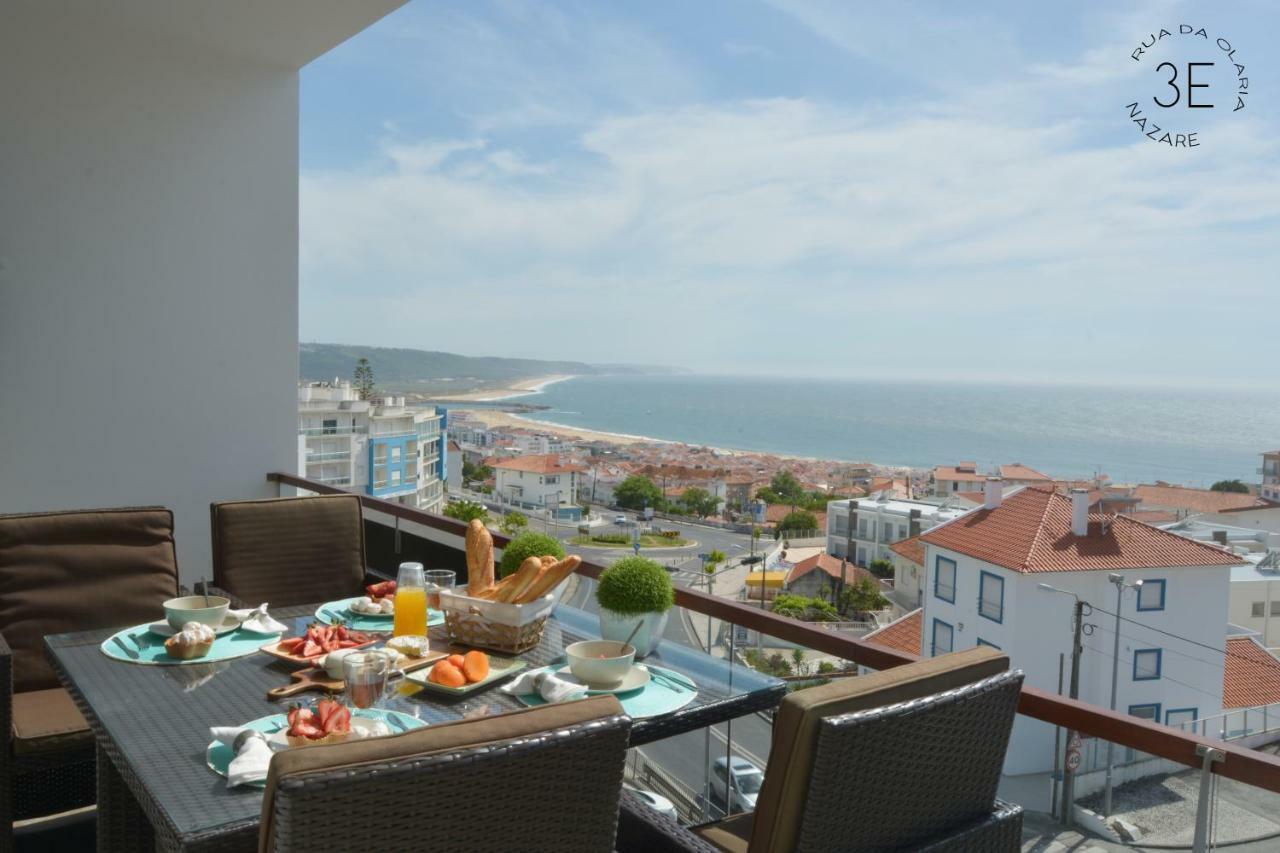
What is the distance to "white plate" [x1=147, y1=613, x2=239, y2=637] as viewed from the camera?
5.97 feet

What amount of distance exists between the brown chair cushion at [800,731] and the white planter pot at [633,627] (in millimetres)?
654

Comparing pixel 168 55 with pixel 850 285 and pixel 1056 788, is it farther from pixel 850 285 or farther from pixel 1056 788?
pixel 850 285

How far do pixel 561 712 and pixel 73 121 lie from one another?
3.84m

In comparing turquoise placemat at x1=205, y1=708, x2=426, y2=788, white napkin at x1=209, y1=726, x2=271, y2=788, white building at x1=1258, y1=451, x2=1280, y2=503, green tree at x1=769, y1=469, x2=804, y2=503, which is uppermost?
white napkin at x1=209, y1=726, x2=271, y2=788

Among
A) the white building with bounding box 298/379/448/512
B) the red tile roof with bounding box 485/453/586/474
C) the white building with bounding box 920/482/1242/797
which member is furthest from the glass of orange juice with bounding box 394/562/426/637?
the red tile roof with bounding box 485/453/586/474

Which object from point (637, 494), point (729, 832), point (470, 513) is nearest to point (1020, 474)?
point (637, 494)

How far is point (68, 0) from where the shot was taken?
350 centimetres

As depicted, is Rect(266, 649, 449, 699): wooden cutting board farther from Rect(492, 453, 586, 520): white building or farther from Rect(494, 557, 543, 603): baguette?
Rect(492, 453, 586, 520): white building

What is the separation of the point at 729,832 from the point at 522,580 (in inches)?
22.4

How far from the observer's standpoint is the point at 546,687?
1.43m

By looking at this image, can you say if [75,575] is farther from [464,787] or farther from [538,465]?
[538,465]

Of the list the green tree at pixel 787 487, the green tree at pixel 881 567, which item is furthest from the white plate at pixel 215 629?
the green tree at pixel 787 487

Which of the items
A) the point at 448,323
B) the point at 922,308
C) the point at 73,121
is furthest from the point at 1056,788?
the point at 922,308

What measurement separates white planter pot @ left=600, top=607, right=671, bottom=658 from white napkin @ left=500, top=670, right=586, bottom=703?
21 centimetres
